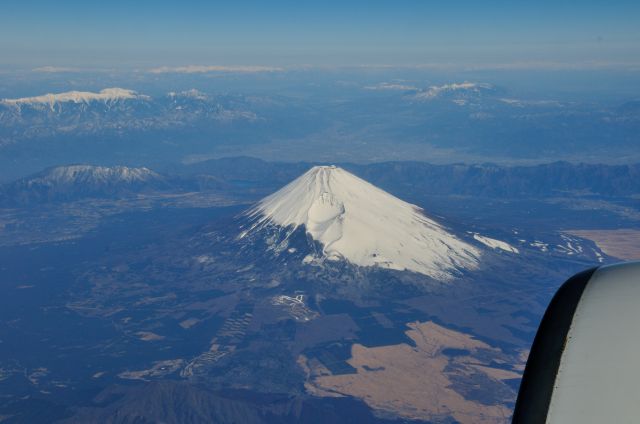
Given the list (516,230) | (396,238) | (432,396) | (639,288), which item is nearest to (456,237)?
(396,238)

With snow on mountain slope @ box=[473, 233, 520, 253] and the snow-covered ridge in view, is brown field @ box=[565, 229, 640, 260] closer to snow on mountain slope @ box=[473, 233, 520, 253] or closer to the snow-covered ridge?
snow on mountain slope @ box=[473, 233, 520, 253]

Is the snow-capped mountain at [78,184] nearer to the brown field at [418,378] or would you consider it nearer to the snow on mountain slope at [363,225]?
the snow on mountain slope at [363,225]

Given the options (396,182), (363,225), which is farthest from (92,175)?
(363,225)

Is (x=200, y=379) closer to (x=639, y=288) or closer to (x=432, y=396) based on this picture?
(x=432, y=396)

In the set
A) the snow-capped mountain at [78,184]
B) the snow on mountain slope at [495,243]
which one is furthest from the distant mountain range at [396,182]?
the snow on mountain slope at [495,243]

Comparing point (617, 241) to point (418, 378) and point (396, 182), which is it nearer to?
point (418, 378)

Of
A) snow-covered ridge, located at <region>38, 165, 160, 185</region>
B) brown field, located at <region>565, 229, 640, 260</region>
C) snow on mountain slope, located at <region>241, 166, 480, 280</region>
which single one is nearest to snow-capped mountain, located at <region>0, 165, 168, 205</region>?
snow-covered ridge, located at <region>38, 165, 160, 185</region>
